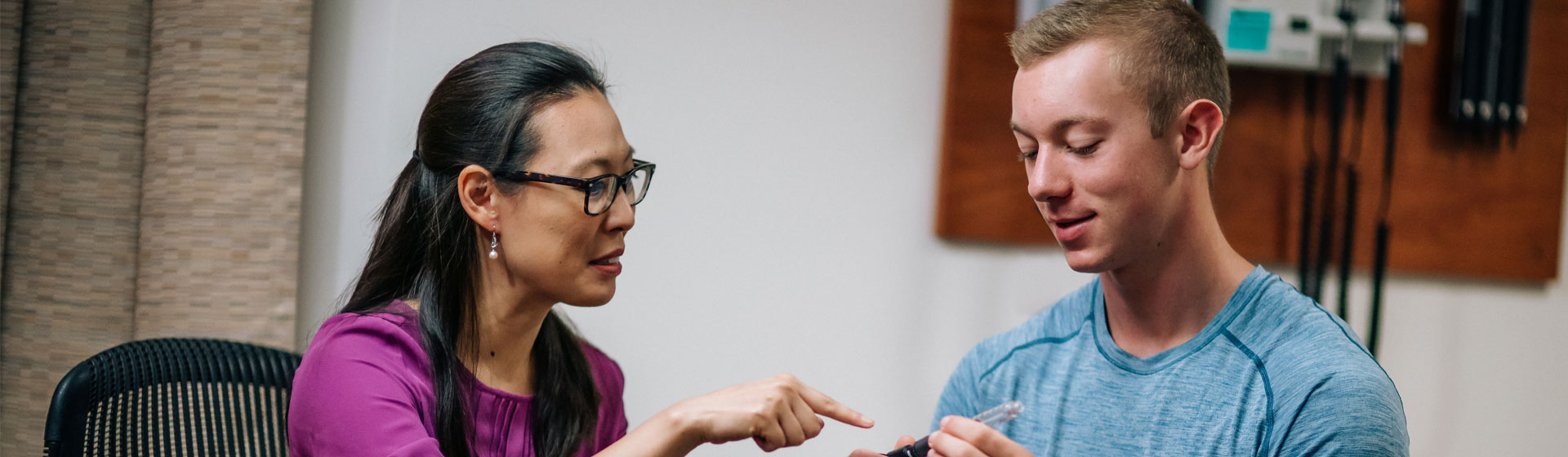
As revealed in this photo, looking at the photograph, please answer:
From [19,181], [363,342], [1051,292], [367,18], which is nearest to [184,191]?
[19,181]

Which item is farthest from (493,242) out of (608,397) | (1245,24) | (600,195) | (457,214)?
(1245,24)

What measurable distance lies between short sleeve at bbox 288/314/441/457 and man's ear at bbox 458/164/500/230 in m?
0.17

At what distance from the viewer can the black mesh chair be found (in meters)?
1.24

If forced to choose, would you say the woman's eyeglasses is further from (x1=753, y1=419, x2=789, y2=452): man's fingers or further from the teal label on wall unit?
the teal label on wall unit

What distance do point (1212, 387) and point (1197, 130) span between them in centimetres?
29

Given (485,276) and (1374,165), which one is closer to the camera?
(485,276)

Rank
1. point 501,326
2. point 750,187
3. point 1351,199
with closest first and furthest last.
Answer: point 501,326 < point 750,187 < point 1351,199

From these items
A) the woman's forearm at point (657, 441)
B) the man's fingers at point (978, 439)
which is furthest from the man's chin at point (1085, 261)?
the woman's forearm at point (657, 441)

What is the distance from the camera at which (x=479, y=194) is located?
134cm

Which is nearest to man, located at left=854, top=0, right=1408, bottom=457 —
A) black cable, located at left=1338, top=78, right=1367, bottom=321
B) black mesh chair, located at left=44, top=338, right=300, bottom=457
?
black mesh chair, located at left=44, top=338, right=300, bottom=457

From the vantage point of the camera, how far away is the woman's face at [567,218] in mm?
1311

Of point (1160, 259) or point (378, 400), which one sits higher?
point (1160, 259)

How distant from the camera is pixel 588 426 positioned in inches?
58.8

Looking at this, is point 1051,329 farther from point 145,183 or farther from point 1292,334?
point 145,183
